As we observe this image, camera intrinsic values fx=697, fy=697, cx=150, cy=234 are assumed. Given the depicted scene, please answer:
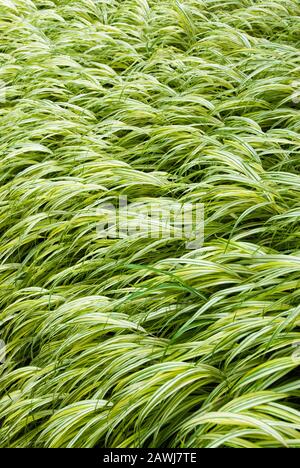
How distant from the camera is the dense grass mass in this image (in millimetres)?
1723

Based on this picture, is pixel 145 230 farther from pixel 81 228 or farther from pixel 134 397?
pixel 134 397

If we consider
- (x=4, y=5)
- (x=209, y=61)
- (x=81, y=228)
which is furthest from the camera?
(x=4, y=5)

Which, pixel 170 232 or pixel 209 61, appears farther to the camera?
pixel 209 61

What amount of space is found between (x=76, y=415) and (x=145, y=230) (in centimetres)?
70

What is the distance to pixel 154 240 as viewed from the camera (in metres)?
2.29

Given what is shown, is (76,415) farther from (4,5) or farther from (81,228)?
(4,5)

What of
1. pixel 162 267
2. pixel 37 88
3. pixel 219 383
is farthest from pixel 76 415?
pixel 37 88

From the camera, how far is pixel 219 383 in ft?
5.80

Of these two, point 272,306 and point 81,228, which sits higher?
point 272,306

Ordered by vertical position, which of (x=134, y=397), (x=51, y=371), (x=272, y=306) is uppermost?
(x=272, y=306)

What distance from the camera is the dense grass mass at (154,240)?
172 cm

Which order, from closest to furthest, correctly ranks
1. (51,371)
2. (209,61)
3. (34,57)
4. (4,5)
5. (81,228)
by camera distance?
(51,371) → (81,228) → (209,61) → (34,57) → (4,5)

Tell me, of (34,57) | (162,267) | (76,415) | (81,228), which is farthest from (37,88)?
(76,415)

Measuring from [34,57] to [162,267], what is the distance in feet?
6.85
